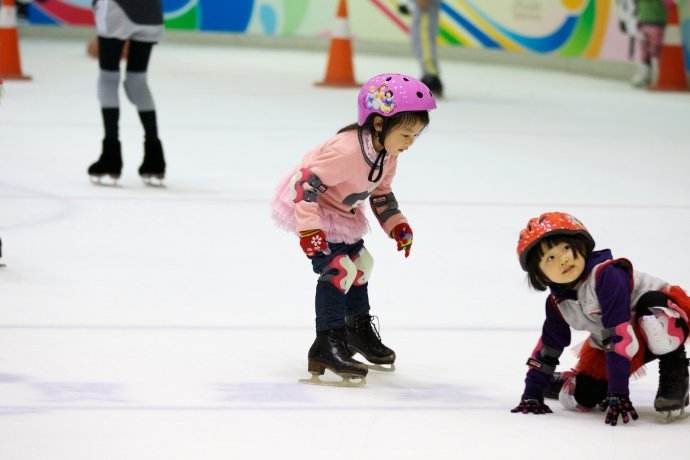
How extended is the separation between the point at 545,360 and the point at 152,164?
126 inches

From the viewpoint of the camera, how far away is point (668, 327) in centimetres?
295

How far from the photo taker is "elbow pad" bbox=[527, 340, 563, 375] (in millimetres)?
3014

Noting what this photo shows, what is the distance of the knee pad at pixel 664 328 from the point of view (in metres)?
2.95

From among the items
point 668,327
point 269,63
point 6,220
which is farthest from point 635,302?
point 269,63

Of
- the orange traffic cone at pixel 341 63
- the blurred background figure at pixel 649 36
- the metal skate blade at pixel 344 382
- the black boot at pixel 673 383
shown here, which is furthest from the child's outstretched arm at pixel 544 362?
the blurred background figure at pixel 649 36

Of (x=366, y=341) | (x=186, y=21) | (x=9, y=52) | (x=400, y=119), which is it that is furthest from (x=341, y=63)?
(x=400, y=119)

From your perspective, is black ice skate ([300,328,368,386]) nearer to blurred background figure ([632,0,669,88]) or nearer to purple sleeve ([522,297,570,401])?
purple sleeve ([522,297,570,401])

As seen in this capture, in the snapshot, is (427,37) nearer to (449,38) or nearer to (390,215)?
(449,38)

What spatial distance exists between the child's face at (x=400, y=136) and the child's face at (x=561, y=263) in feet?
1.62

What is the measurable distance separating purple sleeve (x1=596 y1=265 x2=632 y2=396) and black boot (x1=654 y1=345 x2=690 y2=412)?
0.09m

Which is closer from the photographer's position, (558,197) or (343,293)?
(343,293)

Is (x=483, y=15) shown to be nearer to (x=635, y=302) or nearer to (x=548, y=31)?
(x=548, y=31)

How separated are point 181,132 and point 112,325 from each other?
4.21 m

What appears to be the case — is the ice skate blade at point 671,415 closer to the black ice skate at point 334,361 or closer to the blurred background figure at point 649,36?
the black ice skate at point 334,361
